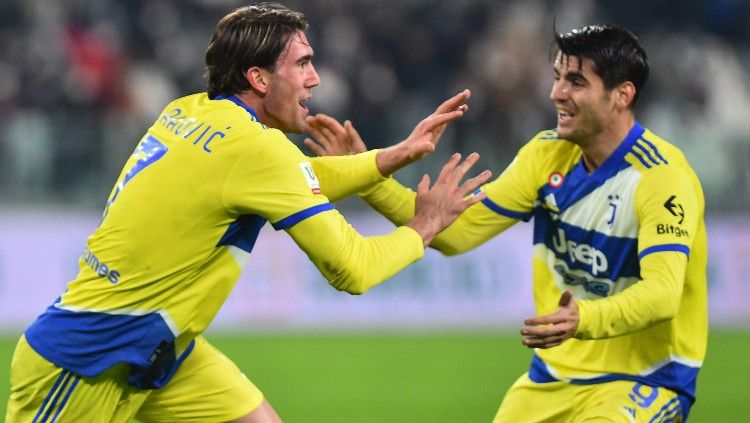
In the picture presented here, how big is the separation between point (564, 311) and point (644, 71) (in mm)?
1343

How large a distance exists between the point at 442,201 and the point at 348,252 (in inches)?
22.0

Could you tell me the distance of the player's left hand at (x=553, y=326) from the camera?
4.63 m

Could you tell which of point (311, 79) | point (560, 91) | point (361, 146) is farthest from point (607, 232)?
point (311, 79)

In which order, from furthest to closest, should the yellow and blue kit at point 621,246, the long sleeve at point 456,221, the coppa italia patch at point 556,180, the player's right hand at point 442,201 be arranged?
the long sleeve at point 456,221, the coppa italia patch at point 556,180, the player's right hand at point 442,201, the yellow and blue kit at point 621,246

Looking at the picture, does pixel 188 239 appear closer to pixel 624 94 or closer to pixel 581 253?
pixel 581 253

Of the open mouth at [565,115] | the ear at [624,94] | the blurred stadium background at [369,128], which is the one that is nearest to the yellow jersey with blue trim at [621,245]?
the ear at [624,94]

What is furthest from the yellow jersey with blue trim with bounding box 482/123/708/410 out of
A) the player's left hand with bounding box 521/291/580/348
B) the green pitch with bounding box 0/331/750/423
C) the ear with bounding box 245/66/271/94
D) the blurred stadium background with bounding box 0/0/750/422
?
the blurred stadium background with bounding box 0/0/750/422

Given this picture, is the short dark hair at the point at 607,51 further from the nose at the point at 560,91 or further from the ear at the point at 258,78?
the ear at the point at 258,78

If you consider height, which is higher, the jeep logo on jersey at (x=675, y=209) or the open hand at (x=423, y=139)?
the open hand at (x=423, y=139)

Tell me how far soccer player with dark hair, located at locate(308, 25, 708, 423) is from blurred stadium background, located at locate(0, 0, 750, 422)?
5.57m

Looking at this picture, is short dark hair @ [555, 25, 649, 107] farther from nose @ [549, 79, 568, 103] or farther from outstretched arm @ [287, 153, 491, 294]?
outstretched arm @ [287, 153, 491, 294]

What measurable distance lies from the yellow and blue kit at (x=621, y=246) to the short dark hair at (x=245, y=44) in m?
1.20

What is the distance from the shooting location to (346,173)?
5477mm

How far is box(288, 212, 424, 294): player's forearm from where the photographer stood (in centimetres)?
485
